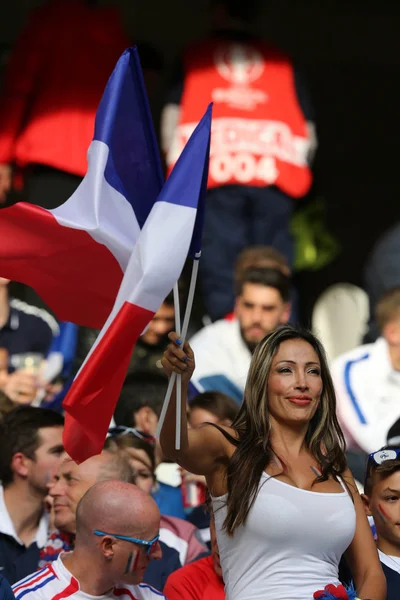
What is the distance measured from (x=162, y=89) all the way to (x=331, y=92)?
1387 millimetres

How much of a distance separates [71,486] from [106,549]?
0.77 metres

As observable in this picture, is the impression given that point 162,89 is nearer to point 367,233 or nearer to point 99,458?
point 367,233

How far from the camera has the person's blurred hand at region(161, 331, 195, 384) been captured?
14.5ft

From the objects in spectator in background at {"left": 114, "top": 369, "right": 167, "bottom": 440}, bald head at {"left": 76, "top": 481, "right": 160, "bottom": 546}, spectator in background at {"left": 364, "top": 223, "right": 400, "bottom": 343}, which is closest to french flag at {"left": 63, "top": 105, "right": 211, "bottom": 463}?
bald head at {"left": 76, "top": 481, "right": 160, "bottom": 546}

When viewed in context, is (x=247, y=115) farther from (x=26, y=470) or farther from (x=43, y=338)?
(x=26, y=470)

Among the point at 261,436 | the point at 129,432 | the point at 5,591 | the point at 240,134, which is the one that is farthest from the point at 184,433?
the point at 240,134

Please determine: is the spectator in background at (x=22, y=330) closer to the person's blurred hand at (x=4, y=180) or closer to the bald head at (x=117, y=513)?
the person's blurred hand at (x=4, y=180)

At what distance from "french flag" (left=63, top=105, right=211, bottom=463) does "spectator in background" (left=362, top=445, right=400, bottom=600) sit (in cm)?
104

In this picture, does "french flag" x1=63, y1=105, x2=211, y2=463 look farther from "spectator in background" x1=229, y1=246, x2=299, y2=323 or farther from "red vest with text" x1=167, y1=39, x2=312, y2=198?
"red vest with text" x1=167, y1=39, x2=312, y2=198

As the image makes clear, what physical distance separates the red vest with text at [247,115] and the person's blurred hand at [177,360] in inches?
170

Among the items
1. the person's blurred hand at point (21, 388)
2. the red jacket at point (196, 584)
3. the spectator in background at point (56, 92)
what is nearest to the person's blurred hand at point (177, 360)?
the red jacket at point (196, 584)

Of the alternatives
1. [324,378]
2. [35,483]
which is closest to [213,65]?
[35,483]

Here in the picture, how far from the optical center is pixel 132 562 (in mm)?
4867

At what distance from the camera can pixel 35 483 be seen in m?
6.04
